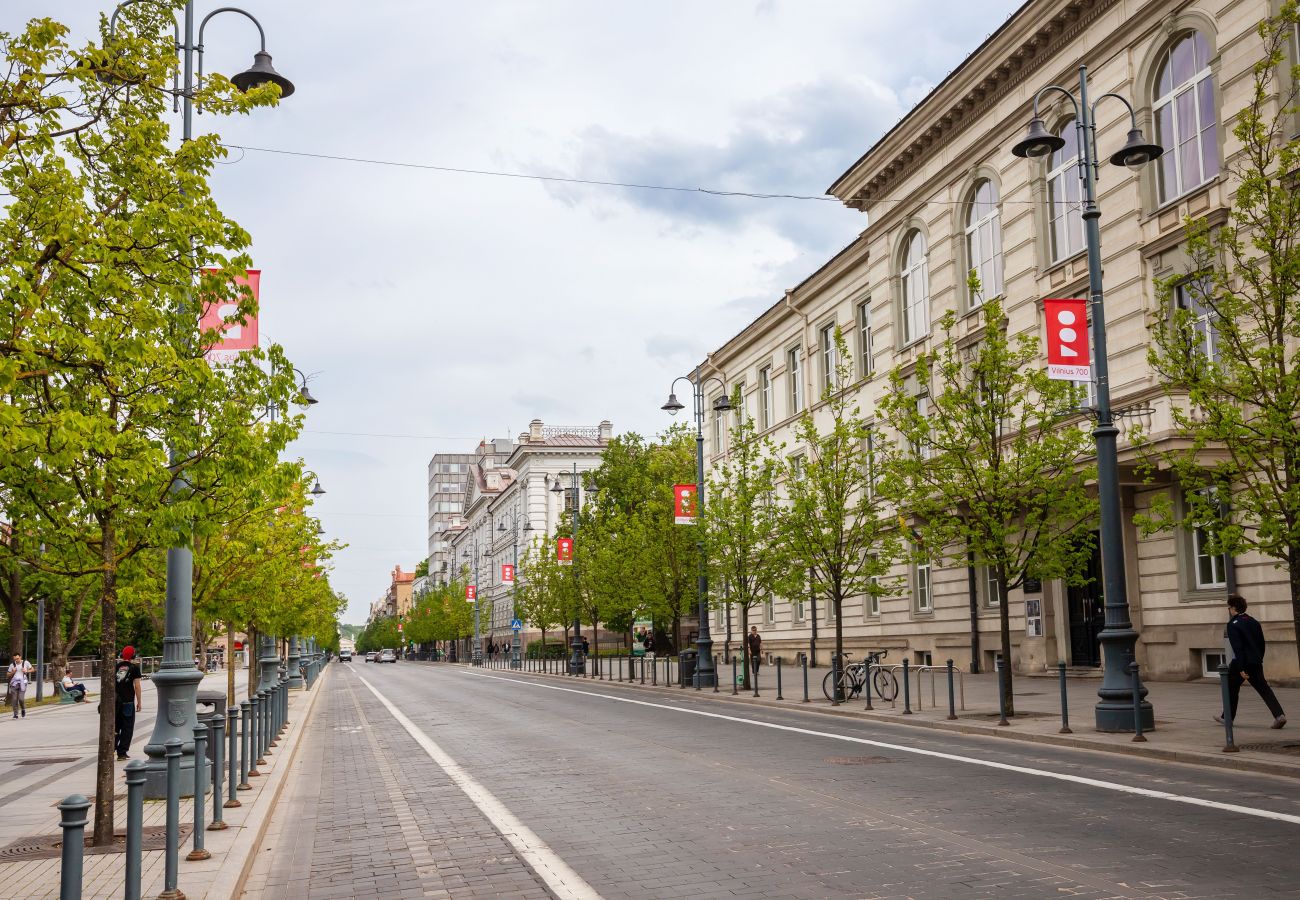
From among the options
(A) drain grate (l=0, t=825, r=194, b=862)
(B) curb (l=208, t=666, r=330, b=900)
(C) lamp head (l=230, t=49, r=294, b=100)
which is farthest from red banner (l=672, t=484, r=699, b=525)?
(A) drain grate (l=0, t=825, r=194, b=862)

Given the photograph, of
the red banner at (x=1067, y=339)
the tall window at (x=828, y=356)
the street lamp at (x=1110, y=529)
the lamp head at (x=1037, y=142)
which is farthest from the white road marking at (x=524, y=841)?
the tall window at (x=828, y=356)

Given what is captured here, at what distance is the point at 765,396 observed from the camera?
169ft

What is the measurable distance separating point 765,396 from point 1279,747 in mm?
38951

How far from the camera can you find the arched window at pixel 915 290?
3538 cm

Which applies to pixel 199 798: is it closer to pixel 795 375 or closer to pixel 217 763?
pixel 217 763

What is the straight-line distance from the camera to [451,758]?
15.8 m

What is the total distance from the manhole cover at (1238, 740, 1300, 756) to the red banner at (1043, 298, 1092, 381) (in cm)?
597

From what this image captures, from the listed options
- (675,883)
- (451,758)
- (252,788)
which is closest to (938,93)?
(451,758)

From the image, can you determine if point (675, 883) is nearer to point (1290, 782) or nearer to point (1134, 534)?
point (1290, 782)

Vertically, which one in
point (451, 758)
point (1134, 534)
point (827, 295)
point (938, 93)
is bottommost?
point (451, 758)

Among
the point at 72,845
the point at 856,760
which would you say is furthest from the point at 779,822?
the point at 72,845

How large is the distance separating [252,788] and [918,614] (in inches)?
1049

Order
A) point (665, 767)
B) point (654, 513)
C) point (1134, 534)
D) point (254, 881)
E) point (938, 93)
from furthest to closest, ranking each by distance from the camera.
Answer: point (654, 513) → point (938, 93) → point (1134, 534) → point (665, 767) → point (254, 881)

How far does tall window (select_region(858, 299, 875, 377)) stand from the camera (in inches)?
1606
